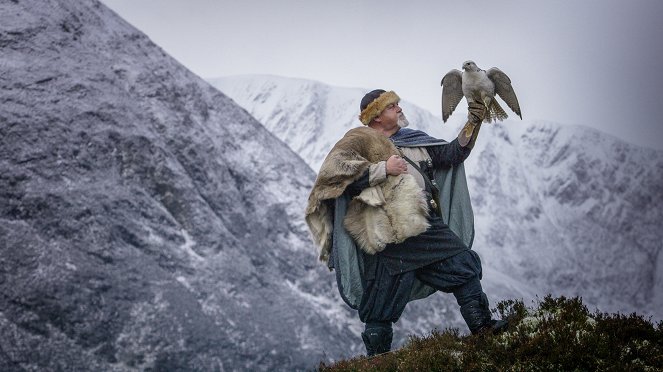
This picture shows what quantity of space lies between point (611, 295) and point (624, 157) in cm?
1843

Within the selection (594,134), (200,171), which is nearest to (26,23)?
(200,171)

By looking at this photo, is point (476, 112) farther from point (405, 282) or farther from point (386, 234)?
point (405, 282)

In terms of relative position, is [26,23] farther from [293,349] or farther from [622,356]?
[622,356]

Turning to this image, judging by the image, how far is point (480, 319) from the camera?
4391 mm

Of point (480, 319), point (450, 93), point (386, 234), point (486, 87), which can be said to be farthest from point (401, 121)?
point (480, 319)

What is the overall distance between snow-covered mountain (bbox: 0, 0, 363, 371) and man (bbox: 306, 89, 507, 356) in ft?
48.8

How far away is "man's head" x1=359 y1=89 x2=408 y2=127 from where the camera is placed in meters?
5.32

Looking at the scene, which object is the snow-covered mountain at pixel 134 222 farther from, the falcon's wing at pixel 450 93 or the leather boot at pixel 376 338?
the falcon's wing at pixel 450 93

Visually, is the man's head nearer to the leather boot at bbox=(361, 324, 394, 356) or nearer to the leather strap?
the leather strap

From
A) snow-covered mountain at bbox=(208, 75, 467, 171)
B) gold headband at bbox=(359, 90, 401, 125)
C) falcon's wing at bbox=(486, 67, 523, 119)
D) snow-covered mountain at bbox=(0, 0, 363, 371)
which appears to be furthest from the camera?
snow-covered mountain at bbox=(208, 75, 467, 171)

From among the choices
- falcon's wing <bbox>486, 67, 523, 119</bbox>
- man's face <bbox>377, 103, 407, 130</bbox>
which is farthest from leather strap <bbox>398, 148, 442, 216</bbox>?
falcon's wing <bbox>486, 67, 523, 119</bbox>

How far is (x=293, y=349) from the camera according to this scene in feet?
73.0

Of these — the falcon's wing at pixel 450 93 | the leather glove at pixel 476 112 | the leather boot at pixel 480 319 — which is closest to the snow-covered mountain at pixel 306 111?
the falcon's wing at pixel 450 93

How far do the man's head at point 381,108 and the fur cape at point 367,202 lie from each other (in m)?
0.31
